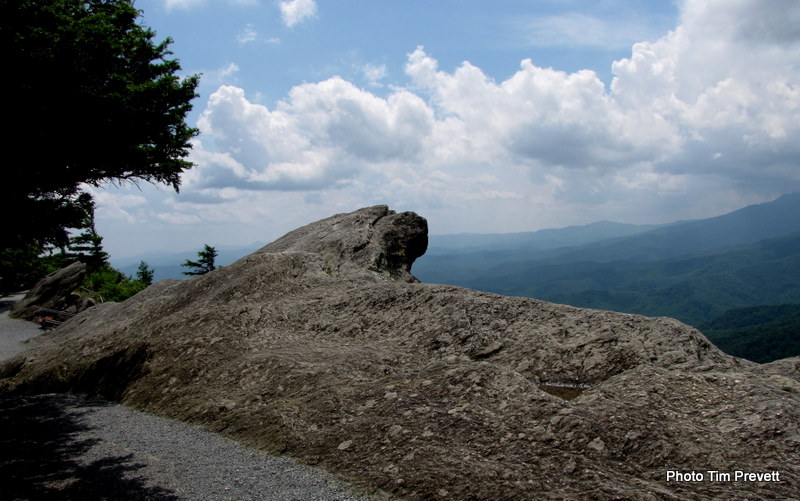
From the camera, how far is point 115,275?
2233 inches

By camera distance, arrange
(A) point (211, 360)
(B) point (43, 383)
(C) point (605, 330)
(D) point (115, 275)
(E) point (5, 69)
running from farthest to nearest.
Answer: (D) point (115, 275)
(B) point (43, 383)
(A) point (211, 360)
(C) point (605, 330)
(E) point (5, 69)

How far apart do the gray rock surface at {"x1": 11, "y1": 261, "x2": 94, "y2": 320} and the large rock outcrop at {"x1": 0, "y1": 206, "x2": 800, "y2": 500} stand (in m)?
24.3

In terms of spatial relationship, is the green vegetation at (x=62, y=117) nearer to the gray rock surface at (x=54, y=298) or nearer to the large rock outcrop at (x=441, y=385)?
the large rock outcrop at (x=441, y=385)

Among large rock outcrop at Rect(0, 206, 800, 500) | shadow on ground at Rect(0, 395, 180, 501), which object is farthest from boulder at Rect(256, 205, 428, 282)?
shadow on ground at Rect(0, 395, 180, 501)

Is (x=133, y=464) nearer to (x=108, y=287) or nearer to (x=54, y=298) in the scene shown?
(x=54, y=298)

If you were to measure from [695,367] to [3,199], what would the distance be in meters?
16.8

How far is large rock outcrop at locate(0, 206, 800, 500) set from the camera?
8.56 meters

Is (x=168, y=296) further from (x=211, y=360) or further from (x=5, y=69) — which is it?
(x=5, y=69)

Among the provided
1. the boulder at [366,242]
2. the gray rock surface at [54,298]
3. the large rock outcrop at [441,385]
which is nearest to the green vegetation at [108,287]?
the gray rock surface at [54,298]

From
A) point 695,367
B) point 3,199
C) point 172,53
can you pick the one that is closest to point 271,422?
point 3,199

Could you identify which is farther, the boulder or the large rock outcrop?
the boulder

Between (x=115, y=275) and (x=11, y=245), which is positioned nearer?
(x=11, y=245)

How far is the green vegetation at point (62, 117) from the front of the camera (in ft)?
31.5

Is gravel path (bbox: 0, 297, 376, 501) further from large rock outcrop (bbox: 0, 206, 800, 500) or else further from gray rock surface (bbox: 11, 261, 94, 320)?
gray rock surface (bbox: 11, 261, 94, 320)
